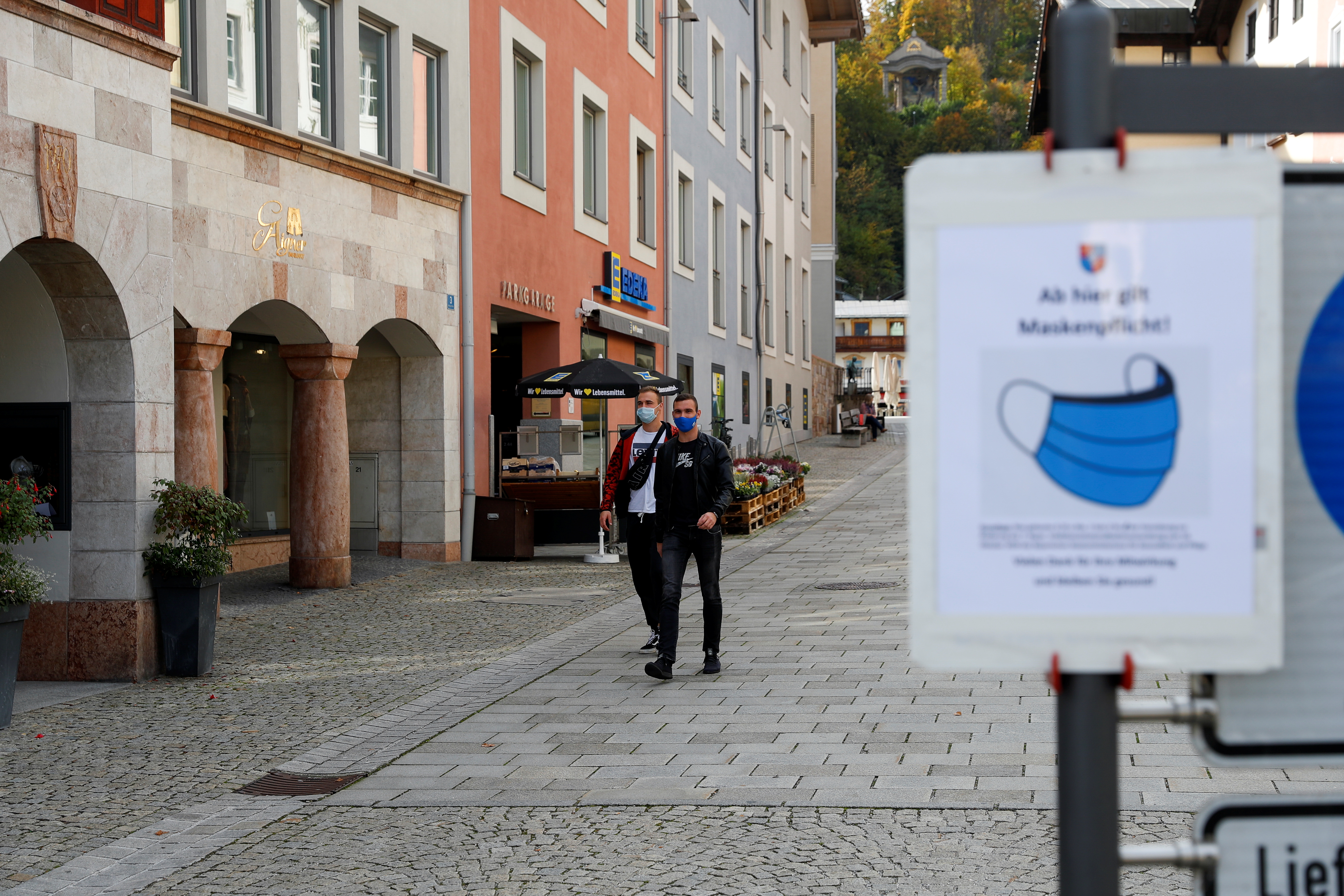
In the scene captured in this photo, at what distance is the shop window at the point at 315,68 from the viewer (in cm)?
1452

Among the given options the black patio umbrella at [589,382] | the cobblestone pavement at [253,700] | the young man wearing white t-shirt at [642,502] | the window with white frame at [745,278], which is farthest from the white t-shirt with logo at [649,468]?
the window with white frame at [745,278]

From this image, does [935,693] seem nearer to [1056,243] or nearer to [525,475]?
[1056,243]

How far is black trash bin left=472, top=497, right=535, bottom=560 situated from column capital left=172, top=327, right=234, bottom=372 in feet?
16.0

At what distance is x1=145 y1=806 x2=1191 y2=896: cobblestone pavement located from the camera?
477cm

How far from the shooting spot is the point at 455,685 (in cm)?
893

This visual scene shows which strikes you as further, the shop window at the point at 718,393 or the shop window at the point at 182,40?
the shop window at the point at 718,393

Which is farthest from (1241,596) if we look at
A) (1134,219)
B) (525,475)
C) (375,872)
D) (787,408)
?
(787,408)

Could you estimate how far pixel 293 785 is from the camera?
21.2 ft

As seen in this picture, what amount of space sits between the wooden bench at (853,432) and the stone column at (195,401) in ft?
99.3

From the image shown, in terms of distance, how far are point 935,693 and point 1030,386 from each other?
6487mm

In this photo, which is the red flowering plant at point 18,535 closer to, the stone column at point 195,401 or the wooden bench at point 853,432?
the stone column at point 195,401

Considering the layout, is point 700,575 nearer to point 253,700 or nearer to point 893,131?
point 253,700


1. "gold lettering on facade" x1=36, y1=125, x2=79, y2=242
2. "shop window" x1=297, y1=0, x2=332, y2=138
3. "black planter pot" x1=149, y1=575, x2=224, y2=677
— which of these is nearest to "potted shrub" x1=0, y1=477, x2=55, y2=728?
"black planter pot" x1=149, y1=575, x2=224, y2=677

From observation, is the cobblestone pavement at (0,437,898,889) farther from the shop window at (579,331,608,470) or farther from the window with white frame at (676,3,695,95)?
the window with white frame at (676,3,695,95)
